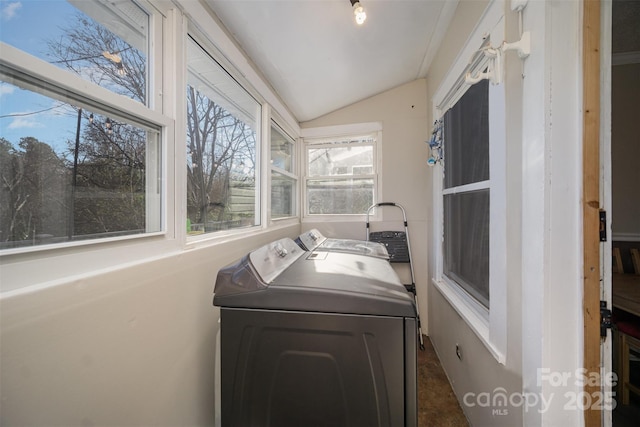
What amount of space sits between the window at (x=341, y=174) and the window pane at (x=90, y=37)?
6.54 feet

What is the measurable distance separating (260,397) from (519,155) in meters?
1.47

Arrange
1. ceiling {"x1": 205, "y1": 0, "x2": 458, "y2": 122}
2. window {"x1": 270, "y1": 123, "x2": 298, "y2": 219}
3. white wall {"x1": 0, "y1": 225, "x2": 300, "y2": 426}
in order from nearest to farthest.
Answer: white wall {"x1": 0, "y1": 225, "x2": 300, "y2": 426}
ceiling {"x1": 205, "y1": 0, "x2": 458, "y2": 122}
window {"x1": 270, "y1": 123, "x2": 298, "y2": 219}

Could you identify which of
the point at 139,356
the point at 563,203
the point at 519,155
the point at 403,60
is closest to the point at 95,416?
the point at 139,356

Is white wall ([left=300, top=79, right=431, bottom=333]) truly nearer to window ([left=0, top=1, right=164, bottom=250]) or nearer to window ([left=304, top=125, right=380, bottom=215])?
window ([left=304, top=125, right=380, bottom=215])

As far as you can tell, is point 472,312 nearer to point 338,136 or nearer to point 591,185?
point 591,185

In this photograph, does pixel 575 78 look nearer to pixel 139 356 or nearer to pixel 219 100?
pixel 219 100

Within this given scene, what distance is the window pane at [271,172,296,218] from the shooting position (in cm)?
217

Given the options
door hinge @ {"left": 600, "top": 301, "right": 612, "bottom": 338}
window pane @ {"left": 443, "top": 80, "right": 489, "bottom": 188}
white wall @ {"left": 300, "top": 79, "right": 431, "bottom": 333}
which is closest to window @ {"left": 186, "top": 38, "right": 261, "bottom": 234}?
white wall @ {"left": 300, "top": 79, "right": 431, "bottom": 333}

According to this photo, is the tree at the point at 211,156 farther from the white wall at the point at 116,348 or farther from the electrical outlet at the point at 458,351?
the electrical outlet at the point at 458,351

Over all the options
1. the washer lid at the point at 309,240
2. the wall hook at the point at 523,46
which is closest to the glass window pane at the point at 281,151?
the washer lid at the point at 309,240

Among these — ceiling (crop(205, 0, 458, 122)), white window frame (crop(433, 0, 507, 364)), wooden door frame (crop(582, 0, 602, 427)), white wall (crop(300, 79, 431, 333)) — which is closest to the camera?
wooden door frame (crop(582, 0, 602, 427))

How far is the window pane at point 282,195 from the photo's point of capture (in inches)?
85.6

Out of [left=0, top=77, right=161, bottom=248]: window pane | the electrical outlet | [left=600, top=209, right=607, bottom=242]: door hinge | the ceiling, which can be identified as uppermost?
the ceiling

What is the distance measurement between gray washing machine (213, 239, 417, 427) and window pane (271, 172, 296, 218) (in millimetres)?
1350
